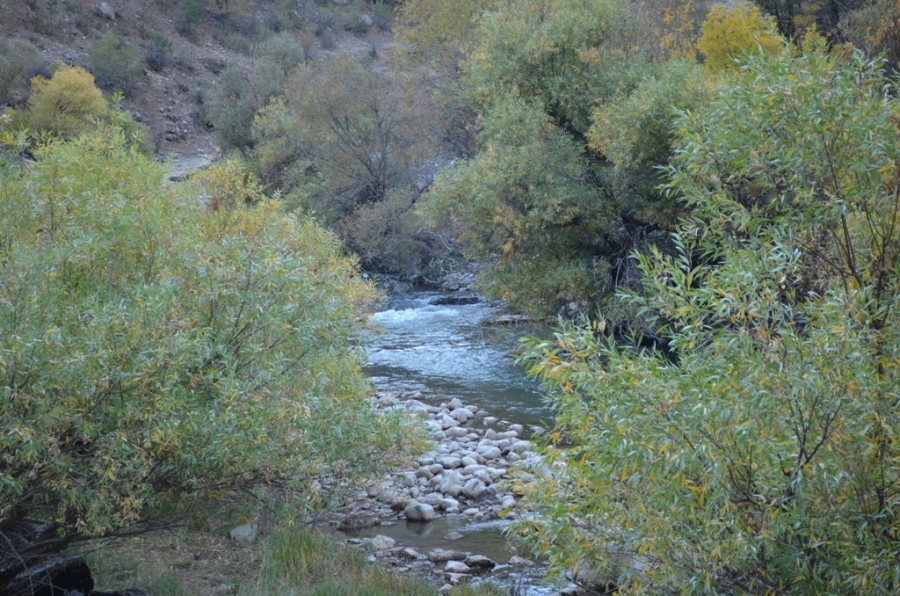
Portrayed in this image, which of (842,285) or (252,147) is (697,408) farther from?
(252,147)

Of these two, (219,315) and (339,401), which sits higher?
(219,315)

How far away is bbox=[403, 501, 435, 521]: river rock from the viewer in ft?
34.0

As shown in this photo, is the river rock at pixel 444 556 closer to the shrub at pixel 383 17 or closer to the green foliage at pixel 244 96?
the green foliage at pixel 244 96

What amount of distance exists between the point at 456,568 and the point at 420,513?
1832mm

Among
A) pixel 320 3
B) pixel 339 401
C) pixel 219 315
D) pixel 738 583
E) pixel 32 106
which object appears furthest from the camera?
pixel 320 3

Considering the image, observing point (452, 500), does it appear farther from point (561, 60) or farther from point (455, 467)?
point (561, 60)

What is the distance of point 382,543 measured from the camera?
368 inches

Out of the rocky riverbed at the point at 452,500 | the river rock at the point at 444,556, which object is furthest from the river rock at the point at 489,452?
the river rock at the point at 444,556

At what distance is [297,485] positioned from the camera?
20.3ft

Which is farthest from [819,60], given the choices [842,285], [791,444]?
[791,444]

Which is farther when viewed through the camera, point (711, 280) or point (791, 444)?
point (711, 280)

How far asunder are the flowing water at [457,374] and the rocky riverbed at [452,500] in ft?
0.22

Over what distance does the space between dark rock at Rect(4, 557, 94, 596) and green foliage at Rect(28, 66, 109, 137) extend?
30.9 meters

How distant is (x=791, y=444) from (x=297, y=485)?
3628 mm
